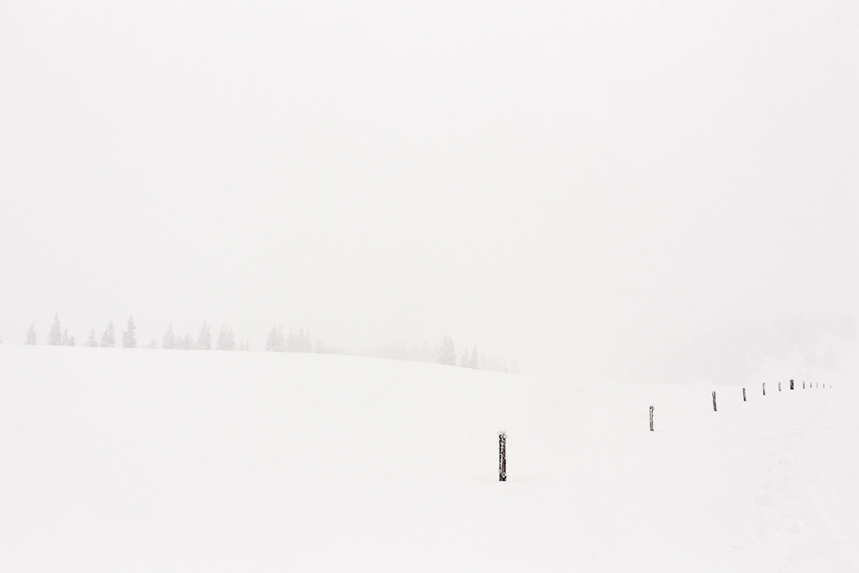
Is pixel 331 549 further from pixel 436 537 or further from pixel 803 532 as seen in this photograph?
pixel 803 532

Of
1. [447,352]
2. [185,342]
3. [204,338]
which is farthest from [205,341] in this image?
[447,352]

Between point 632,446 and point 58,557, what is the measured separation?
48.3ft

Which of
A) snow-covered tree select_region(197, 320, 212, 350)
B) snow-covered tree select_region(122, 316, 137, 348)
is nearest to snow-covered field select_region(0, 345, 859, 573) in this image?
snow-covered tree select_region(122, 316, 137, 348)

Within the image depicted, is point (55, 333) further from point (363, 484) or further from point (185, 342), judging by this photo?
point (363, 484)

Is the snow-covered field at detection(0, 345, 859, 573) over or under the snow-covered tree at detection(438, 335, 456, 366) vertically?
under

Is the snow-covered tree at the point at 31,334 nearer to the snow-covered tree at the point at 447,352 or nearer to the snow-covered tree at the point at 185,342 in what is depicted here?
the snow-covered tree at the point at 185,342

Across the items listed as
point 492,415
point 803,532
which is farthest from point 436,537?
point 492,415

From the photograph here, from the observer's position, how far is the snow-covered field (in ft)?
21.9

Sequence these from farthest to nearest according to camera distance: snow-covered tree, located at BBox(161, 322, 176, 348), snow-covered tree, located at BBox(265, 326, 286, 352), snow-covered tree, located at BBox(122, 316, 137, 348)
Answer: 1. snow-covered tree, located at BBox(161, 322, 176, 348)
2. snow-covered tree, located at BBox(265, 326, 286, 352)
3. snow-covered tree, located at BBox(122, 316, 137, 348)

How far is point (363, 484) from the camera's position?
1005 centimetres

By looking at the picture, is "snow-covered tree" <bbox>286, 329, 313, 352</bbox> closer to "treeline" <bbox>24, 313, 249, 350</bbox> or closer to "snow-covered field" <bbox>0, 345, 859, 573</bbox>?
"treeline" <bbox>24, 313, 249, 350</bbox>

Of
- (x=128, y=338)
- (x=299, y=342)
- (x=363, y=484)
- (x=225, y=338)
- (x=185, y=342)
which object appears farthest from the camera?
(x=299, y=342)

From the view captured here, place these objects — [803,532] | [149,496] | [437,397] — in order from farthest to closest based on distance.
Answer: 1. [437,397]
2. [149,496]
3. [803,532]

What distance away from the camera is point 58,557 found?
6.36 meters
